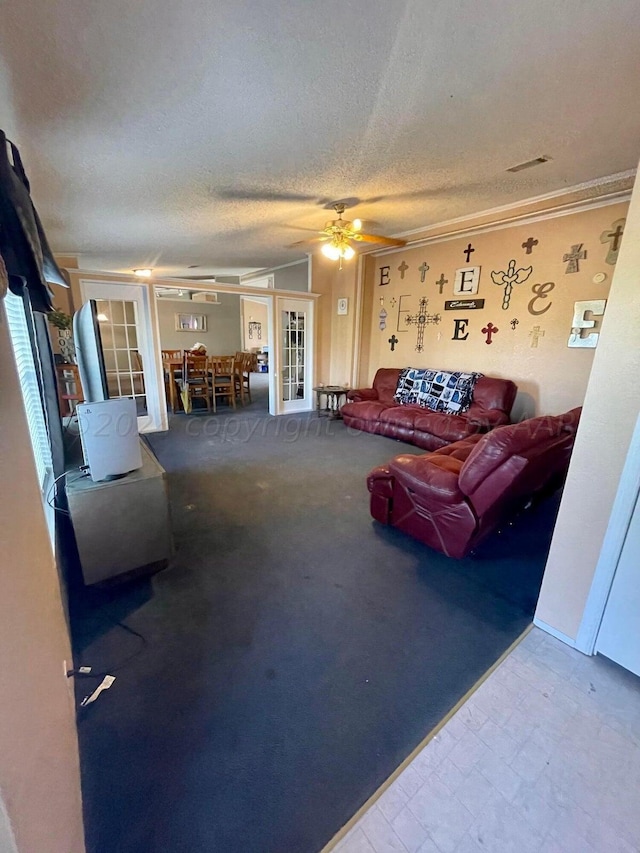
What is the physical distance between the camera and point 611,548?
1.47 m

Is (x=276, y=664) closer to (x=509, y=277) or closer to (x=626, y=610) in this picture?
(x=626, y=610)

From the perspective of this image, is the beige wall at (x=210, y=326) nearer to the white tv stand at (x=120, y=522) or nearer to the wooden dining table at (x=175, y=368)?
the wooden dining table at (x=175, y=368)

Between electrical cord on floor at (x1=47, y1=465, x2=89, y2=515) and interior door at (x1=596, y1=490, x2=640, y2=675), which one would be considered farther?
electrical cord on floor at (x1=47, y1=465, x2=89, y2=515)

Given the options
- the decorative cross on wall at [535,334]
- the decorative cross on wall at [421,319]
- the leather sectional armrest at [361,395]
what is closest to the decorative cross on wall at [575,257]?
the decorative cross on wall at [535,334]

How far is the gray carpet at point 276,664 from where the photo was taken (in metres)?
1.10

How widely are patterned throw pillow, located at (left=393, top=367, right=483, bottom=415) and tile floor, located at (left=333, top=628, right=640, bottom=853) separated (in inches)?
131

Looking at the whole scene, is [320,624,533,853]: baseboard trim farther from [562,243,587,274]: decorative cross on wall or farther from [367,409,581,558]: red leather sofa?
[562,243,587,274]: decorative cross on wall

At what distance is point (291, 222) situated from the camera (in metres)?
4.14

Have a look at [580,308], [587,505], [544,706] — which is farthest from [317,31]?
[580,308]

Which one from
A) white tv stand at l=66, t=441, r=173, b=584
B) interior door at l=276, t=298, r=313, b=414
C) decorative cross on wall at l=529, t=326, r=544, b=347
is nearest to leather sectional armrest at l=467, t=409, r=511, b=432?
decorative cross on wall at l=529, t=326, r=544, b=347

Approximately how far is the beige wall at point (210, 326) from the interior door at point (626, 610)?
9.75 m

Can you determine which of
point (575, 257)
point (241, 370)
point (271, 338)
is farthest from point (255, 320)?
point (575, 257)

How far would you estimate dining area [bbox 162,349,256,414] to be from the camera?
20.1 ft

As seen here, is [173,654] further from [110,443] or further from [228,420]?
[228,420]
